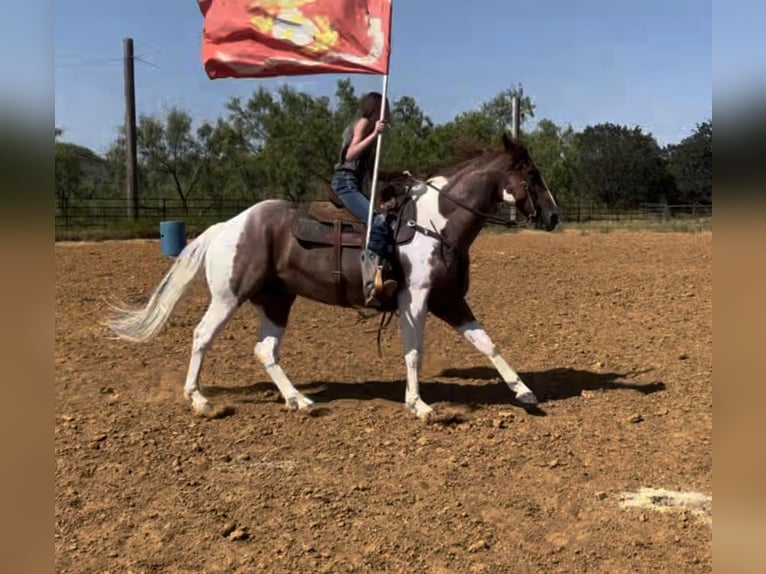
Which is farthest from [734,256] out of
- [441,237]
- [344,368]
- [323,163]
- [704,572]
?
[323,163]

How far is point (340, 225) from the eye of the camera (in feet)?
19.6

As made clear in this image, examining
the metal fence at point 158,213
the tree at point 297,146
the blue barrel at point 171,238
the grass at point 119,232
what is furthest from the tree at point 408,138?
the blue barrel at point 171,238

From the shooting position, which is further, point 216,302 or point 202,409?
point 216,302

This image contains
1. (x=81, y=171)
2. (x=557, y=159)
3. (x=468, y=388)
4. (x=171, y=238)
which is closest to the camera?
(x=468, y=388)

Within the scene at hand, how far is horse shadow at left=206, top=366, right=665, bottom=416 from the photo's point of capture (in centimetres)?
631

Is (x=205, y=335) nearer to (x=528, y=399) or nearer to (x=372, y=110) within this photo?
(x=372, y=110)

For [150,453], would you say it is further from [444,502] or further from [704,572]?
[704,572]

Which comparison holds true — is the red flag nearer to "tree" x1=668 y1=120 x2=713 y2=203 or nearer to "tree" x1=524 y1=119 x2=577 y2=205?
"tree" x1=524 y1=119 x2=577 y2=205

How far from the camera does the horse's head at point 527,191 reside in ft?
19.1

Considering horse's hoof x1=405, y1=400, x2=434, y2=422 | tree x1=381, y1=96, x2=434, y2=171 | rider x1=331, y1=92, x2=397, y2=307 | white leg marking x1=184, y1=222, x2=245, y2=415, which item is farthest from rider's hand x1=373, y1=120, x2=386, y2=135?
tree x1=381, y1=96, x2=434, y2=171

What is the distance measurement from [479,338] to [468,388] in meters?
0.90

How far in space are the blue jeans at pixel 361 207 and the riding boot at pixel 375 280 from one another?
0.07 meters

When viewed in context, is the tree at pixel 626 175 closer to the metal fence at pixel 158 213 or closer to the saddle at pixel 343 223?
the metal fence at pixel 158 213

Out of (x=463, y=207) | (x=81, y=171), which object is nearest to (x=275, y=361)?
(x=463, y=207)
